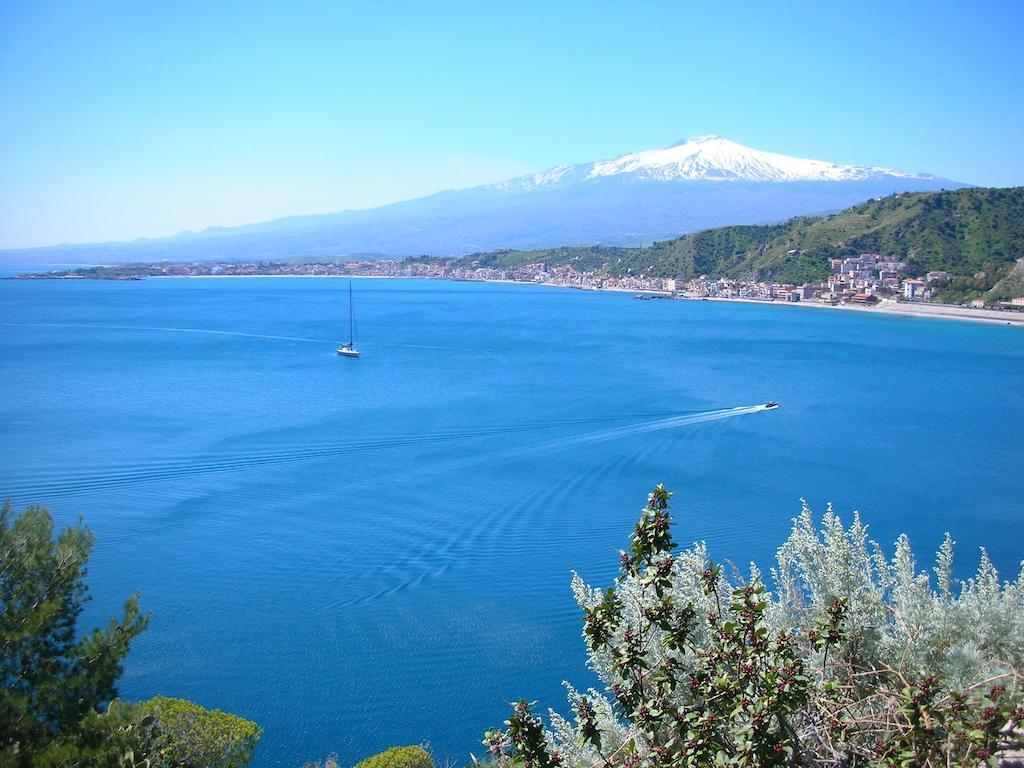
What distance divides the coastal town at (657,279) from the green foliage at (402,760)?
1621 inches

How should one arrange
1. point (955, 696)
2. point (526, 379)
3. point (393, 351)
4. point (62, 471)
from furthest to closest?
point (393, 351) → point (526, 379) → point (62, 471) → point (955, 696)

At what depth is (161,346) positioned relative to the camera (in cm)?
2781

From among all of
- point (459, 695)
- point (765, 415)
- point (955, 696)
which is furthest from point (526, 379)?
point (955, 696)

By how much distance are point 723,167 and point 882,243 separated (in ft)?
467

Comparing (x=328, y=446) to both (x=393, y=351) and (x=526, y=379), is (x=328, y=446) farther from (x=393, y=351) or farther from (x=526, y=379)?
(x=393, y=351)

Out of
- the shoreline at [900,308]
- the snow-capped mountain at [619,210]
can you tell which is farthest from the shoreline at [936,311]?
the snow-capped mountain at [619,210]

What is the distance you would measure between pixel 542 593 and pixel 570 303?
140ft

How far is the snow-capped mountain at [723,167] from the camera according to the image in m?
180

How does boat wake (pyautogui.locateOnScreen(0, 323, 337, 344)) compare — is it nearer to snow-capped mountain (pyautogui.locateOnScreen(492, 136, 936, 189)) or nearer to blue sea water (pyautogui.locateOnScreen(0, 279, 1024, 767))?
blue sea water (pyautogui.locateOnScreen(0, 279, 1024, 767))

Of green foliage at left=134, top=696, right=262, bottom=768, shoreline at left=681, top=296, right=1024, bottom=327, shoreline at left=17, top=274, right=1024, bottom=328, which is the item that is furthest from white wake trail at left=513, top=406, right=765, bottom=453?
shoreline at left=17, top=274, right=1024, bottom=328

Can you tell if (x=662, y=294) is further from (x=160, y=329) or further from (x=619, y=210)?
(x=619, y=210)

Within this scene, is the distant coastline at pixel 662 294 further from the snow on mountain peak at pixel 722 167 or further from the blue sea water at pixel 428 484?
the snow on mountain peak at pixel 722 167

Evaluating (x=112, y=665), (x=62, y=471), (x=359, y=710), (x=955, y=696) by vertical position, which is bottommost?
(x=359, y=710)

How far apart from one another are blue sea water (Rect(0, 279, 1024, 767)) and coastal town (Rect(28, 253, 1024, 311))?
16297mm
